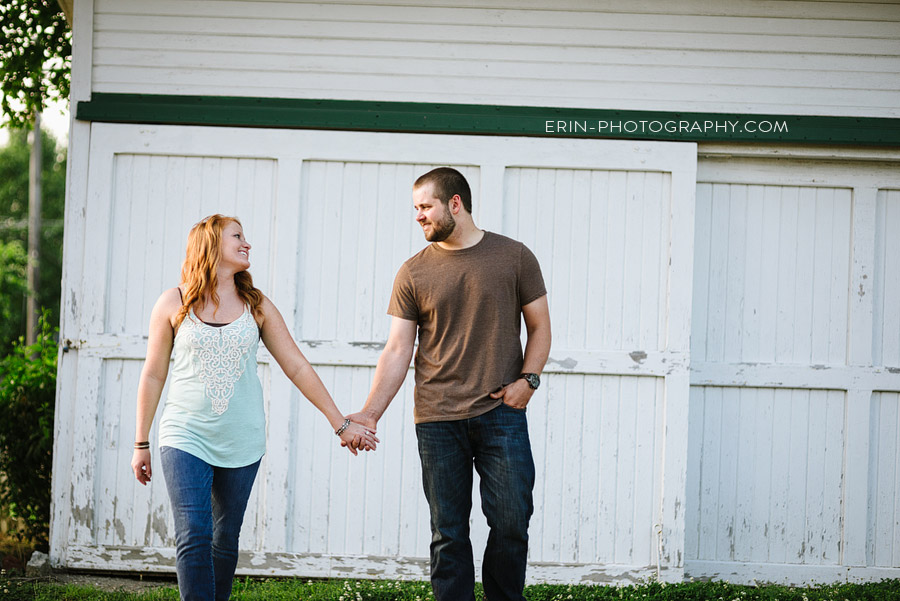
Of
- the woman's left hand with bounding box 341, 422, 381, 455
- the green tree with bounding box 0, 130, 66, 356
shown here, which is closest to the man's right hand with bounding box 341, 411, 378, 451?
the woman's left hand with bounding box 341, 422, 381, 455

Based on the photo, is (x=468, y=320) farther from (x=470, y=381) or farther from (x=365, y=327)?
(x=365, y=327)

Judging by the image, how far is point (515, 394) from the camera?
4.09 meters

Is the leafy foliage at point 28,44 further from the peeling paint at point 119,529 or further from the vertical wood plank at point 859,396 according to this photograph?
the vertical wood plank at point 859,396

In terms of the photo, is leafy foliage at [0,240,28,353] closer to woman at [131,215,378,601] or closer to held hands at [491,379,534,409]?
woman at [131,215,378,601]

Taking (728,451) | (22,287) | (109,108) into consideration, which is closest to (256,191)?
(109,108)

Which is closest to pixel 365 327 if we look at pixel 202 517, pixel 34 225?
pixel 202 517

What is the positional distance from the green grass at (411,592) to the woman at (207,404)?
1.25 metres

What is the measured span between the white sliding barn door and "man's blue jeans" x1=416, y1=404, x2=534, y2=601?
58.3 inches

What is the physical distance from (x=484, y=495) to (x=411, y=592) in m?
1.27

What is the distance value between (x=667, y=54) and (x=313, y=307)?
2.63 metres

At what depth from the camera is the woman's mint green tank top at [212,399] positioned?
3.82m

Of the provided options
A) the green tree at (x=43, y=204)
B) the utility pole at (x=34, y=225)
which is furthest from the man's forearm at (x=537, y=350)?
the green tree at (x=43, y=204)

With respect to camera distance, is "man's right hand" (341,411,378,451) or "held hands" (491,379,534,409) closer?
"held hands" (491,379,534,409)

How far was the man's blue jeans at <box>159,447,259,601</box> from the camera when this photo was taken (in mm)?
3688
